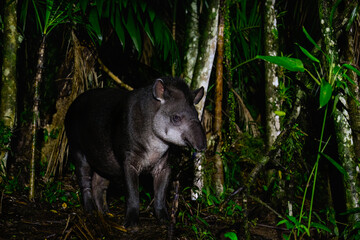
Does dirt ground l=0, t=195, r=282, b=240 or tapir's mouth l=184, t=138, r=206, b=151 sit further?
tapir's mouth l=184, t=138, r=206, b=151

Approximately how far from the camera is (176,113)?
14.1 ft

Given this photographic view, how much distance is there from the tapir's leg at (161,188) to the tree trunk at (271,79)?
1304mm

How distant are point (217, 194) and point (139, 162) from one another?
109 cm

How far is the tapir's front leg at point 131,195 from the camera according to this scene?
422 centimetres

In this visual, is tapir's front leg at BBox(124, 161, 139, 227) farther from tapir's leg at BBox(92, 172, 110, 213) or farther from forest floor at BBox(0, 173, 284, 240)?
tapir's leg at BBox(92, 172, 110, 213)

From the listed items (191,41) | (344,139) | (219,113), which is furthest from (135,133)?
(344,139)

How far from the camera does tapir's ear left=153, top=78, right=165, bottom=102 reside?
4.37 meters

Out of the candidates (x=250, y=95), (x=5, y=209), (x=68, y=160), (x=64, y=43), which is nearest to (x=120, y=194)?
(x=68, y=160)

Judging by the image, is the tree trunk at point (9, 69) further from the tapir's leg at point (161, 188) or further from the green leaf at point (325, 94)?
the green leaf at point (325, 94)

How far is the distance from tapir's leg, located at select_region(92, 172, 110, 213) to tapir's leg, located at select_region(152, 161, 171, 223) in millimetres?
911

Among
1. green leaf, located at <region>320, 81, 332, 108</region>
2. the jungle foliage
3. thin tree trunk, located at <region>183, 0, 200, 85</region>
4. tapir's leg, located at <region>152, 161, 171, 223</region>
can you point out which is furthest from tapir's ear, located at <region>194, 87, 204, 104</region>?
green leaf, located at <region>320, 81, 332, 108</region>

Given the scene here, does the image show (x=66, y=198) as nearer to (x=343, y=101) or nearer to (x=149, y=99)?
(x=149, y=99)

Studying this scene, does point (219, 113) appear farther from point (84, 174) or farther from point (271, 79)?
point (84, 174)

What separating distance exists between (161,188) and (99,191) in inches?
41.9
